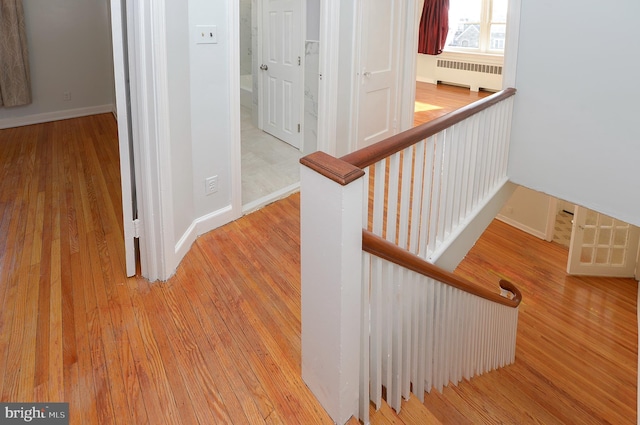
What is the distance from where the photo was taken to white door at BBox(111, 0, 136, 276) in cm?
215

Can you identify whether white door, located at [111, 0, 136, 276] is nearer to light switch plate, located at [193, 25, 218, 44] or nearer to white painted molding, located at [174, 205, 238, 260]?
white painted molding, located at [174, 205, 238, 260]

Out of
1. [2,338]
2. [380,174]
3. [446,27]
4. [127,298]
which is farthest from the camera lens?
[446,27]

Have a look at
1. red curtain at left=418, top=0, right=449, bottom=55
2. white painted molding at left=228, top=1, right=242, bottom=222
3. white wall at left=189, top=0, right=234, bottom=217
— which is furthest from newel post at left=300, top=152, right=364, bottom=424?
red curtain at left=418, top=0, right=449, bottom=55

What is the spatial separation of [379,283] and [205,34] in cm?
193

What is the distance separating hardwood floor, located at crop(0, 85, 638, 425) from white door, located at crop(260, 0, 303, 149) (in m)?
1.81

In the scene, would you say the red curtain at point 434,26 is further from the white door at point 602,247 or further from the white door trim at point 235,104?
the white door trim at point 235,104

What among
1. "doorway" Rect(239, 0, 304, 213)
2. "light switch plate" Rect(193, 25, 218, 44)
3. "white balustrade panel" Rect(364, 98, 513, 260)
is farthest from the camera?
"doorway" Rect(239, 0, 304, 213)

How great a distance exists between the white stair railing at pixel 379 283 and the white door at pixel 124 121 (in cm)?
127

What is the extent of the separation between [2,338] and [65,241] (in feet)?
3.21

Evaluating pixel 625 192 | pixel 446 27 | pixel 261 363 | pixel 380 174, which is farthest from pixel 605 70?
pixel 446 27

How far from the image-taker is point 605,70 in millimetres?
3037

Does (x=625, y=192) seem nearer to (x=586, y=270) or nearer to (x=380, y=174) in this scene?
(x=380, y=174)

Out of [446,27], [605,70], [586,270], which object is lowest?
[586,270]

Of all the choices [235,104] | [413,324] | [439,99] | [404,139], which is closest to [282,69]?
[235,104]
